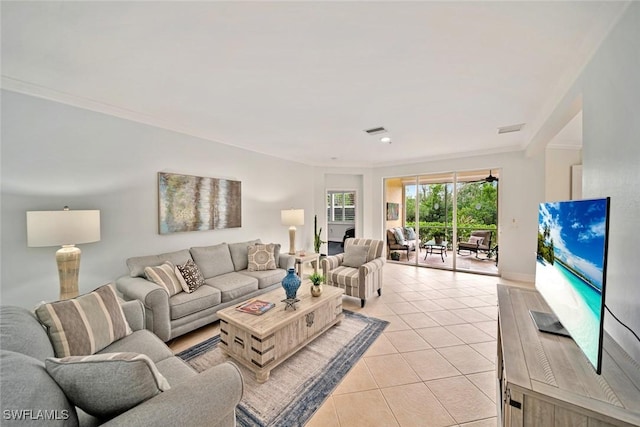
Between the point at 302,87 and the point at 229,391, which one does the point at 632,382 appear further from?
the point at 302,87

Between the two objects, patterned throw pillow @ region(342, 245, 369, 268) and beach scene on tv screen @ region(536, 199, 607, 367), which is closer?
beach scene on tv screen @ region(536, 199, 607, 367)

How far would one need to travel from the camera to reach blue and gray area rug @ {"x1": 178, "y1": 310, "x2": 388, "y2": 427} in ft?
5.43

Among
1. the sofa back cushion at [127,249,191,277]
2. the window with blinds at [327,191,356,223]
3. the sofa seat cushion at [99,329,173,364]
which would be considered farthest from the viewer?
the window with blinds at [327,191,356,223]

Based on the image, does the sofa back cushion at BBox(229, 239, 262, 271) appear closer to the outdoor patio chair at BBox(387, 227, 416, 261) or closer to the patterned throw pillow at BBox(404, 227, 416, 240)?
the outdoor patio chair at BBox(387, 227, 416, 261)

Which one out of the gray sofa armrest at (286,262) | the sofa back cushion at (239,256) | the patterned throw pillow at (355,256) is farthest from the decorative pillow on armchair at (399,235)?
the sofa back cushion at (239,256)

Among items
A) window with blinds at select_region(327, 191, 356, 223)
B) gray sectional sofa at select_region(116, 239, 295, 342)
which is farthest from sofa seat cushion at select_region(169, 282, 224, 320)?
window with blinds at select_region(327, 191, 356, 223)

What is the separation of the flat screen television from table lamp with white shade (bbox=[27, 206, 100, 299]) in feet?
11.1

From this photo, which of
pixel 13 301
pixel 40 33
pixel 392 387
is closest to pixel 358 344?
pixel 392 387

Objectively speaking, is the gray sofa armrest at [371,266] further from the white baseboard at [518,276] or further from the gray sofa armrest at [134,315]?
the white baseboard at [518,276]

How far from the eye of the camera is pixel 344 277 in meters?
3.48

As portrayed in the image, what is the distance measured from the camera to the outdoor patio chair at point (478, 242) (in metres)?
5.21

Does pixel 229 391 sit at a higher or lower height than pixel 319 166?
lower

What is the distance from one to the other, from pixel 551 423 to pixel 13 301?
394 centimetres

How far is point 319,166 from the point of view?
6.05 metres
